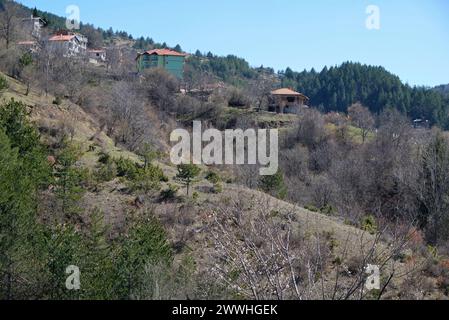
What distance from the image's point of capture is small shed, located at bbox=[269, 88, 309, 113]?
173 feet

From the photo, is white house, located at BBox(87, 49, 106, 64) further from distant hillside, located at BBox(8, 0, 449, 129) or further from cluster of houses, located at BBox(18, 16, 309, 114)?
distant hillside, located at BBox(8, 0, 449, 129)

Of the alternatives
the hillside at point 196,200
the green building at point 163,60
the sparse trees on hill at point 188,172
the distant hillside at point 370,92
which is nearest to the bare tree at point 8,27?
the hillside at point 196,200

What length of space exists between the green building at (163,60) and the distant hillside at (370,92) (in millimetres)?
20749

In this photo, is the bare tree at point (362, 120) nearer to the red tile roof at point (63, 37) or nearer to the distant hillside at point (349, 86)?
the distant hillside at point (349, 86)

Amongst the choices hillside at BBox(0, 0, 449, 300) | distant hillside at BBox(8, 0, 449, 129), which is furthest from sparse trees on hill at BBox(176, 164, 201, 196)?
distant hillside at BBox(8, 0, 449, 129)

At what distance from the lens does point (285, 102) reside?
54531 mm

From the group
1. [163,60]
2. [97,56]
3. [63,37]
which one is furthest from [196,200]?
[97,56]

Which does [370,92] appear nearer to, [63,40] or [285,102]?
[285,102]

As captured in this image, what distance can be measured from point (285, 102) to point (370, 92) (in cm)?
2736

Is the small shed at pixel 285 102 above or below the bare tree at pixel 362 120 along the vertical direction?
above

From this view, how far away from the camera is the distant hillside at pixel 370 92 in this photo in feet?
219

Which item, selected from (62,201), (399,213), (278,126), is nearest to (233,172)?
(399,213)

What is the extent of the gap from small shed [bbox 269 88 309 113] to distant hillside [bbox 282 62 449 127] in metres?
15.3
